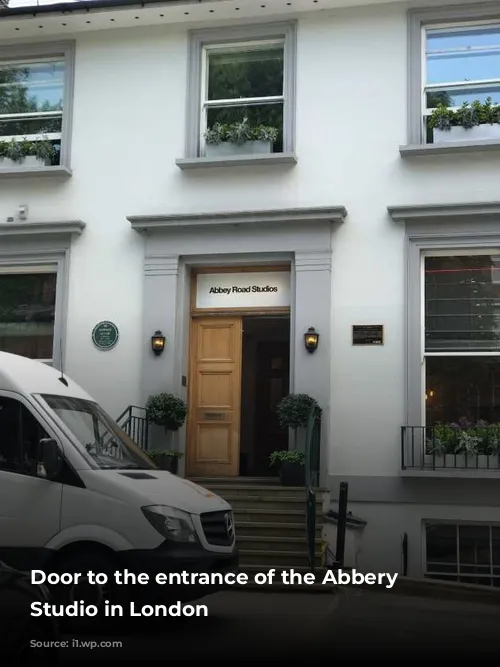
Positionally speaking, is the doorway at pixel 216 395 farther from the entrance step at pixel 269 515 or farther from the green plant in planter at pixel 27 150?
the green plant in planter at pixel 27 150

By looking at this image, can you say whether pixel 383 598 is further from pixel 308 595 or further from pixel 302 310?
pixel 302 310

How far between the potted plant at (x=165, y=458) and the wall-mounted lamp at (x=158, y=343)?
1.41 metres

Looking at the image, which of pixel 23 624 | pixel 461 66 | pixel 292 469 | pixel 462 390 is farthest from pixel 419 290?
pixel 23 624

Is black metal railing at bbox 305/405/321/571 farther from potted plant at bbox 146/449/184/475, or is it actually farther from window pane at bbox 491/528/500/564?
window pane at bbox 491/528/500/564

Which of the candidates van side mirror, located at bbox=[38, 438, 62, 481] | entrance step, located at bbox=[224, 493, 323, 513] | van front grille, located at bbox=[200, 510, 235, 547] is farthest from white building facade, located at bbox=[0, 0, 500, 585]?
van side mirror, located at bbox=[38, 438, 62, 481]

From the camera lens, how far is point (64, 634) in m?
6.66

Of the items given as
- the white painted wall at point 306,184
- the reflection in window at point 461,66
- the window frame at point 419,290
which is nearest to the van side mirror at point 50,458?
the white painted wall at point 306,184

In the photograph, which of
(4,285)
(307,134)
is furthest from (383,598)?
(4,285)

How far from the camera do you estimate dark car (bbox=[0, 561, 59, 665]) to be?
511 cm

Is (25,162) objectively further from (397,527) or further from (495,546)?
(495,546)

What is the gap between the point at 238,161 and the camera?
40.1 feet

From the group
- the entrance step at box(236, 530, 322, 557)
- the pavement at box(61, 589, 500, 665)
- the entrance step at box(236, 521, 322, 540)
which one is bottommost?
the pavement at box(61, 589, 500, 665)

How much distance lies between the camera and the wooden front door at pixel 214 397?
40.7 feet

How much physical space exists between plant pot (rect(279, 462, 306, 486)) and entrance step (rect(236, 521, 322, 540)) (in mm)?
719
